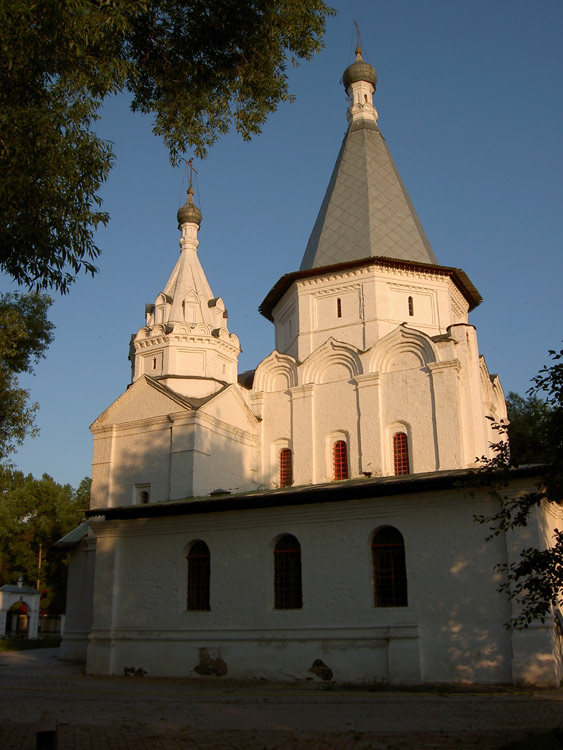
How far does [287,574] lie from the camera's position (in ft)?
45.4

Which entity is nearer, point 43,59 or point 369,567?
point 43,59

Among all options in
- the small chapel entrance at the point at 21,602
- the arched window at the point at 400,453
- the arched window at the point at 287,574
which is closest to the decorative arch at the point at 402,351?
the arched window at the point at 400,453

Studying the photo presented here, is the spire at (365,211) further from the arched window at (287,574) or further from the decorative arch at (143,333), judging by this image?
the arched window at (287,574)

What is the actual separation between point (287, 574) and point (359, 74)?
21430mm

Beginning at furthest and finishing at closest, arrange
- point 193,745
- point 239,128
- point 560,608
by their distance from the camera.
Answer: point 560,608 → point 239,128 → point 193,745

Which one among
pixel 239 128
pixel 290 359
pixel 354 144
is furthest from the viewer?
pixel 354 144

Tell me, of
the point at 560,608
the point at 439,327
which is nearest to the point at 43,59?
the point at 560,608

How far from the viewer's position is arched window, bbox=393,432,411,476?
19.1 meters

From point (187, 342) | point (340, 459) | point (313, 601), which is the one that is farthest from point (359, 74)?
point (313, 601)

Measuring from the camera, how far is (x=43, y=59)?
765 cm

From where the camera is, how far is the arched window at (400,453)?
19.1 meters

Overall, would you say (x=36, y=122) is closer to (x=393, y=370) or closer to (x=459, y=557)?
(x=459, y=557)

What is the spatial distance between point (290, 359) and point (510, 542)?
435 inches

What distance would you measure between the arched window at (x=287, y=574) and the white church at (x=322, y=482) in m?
0.04
